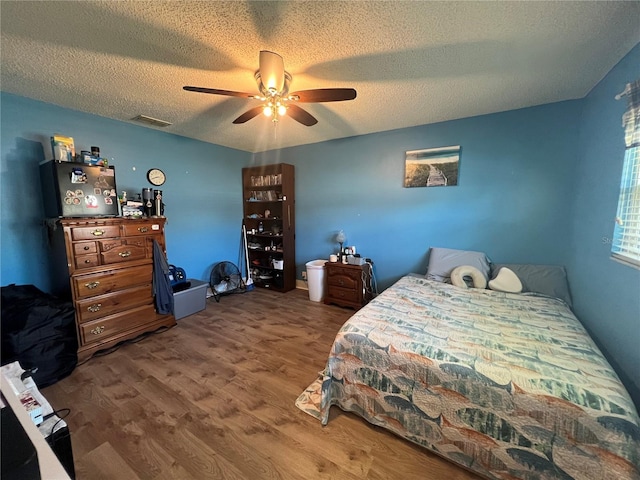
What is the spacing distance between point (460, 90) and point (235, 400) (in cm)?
312

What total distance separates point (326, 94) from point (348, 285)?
2.29 m

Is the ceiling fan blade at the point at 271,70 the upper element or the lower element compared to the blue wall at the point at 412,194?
upper

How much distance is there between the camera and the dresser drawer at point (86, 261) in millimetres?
2146

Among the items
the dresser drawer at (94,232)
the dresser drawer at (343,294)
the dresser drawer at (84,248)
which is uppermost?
the dresser drawer at (94,232)

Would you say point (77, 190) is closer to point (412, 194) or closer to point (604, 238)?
point (412, 194)

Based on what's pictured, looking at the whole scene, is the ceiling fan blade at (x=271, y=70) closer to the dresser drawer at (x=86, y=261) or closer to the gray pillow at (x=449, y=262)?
the dresser drawer at (x=86, y=261)

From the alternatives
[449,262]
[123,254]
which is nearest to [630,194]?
[449,262]

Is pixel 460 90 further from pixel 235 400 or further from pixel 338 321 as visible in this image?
pixel 235 400

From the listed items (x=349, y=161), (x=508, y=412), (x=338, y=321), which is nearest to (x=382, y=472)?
(x=508, y=412)

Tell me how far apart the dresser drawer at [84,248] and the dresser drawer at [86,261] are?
0.04m

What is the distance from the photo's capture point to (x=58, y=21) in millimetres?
1323

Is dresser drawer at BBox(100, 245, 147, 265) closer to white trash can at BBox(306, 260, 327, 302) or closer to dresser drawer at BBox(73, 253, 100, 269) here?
dresser drawer at BBox(73, 253, 100, 269)

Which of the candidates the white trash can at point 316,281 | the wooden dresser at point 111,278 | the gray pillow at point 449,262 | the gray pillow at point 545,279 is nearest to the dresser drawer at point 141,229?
the wooden dresser at point 111,278

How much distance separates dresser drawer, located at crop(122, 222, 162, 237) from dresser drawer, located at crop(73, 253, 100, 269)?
32 centimetres
